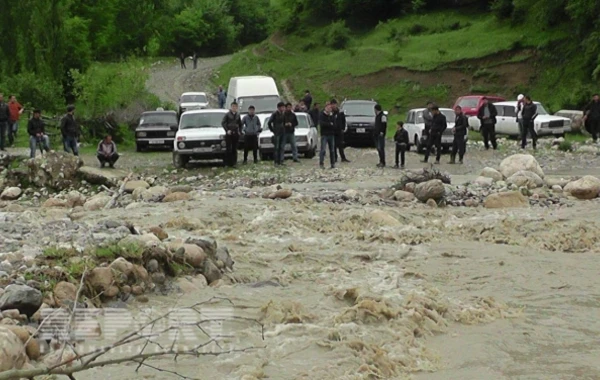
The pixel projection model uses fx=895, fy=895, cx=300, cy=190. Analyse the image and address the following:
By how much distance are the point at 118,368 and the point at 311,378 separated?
177cm

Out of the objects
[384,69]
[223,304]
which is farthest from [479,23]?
[223,304]

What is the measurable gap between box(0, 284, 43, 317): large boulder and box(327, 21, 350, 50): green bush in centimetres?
4667

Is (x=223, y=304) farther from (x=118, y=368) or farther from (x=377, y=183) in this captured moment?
(x=377, y=183)

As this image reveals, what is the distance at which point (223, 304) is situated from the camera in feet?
34.4

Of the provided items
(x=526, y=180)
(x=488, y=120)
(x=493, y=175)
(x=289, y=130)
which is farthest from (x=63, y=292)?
(x=488, y=120)

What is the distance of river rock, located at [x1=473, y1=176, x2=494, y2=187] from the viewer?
1942 cm

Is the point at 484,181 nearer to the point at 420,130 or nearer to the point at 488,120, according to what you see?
the point at 488,120

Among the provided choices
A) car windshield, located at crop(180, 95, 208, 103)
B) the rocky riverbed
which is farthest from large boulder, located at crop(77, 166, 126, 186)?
car windshield, located at crop(180, 95, 208, 103)

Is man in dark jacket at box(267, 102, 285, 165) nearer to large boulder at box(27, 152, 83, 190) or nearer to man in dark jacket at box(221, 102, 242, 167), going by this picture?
man in dark jacket at box(221, 102, 242, 167)

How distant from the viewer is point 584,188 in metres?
18.4

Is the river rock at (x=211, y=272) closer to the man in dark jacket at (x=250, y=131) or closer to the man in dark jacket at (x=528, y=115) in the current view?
the man in dark jacket at (x=250, y=131)

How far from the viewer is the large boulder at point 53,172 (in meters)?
21.7

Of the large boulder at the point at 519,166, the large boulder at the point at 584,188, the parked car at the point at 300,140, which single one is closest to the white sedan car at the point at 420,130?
the parked car at the point at 300,140

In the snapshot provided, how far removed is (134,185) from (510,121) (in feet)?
55.0
